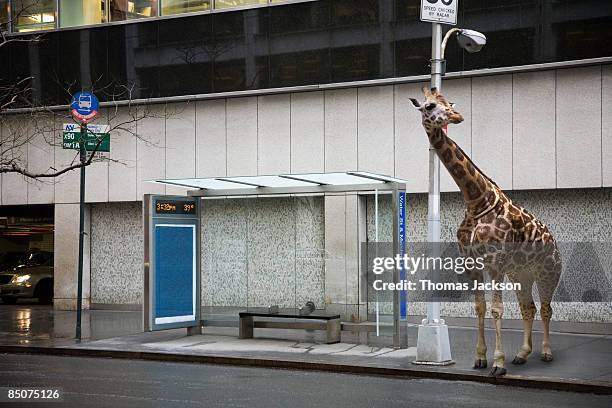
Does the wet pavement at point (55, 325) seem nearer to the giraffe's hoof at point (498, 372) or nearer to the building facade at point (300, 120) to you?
the building facade at point (300, 120)

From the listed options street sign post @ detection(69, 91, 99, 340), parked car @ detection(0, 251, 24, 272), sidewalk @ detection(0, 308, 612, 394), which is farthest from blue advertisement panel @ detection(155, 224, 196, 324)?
parked car @ detection(0, 251, 24, 272)

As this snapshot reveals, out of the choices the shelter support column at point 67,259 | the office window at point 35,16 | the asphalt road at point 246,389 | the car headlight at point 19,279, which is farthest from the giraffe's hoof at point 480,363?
the car headlight at point 19,279

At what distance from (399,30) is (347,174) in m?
6.29

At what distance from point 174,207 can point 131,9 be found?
853 centimetres

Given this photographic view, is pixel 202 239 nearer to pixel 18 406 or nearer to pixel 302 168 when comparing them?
pixel 302 168

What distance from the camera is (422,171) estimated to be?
21.2 m

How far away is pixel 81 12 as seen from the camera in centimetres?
2592

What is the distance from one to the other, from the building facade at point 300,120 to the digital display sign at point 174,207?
1.15 feet

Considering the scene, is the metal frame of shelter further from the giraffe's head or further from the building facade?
the giraffe's head

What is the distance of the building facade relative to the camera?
Result: 744 inches

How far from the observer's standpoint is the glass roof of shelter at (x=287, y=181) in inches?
665

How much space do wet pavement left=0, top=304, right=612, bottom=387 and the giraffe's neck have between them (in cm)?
253

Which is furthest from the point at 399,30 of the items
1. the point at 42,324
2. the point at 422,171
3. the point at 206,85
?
the point at 42,324

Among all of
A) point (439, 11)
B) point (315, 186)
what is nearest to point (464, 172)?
point (439, 11)
